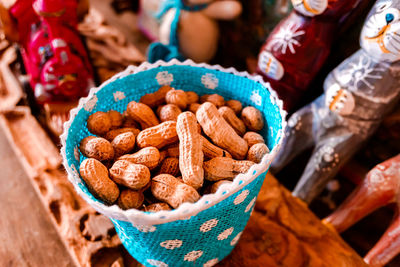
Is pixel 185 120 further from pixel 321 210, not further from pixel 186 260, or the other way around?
pixel 321 210

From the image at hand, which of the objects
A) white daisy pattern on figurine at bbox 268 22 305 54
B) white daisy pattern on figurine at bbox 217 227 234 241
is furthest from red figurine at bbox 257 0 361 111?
white daisy pattern on figurine at bbox 217 227 234 241

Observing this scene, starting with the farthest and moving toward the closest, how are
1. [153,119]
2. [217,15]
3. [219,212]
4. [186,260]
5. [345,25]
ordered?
[217,15] → [345,25] → [153,119] → [186,260] → [219,212]

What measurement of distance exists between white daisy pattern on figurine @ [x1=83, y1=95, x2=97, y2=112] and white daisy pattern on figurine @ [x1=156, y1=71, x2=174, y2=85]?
19 centimetres

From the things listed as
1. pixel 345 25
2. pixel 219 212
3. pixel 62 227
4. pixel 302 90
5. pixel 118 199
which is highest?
pixel 345 25

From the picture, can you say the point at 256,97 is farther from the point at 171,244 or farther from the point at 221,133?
the point at 171,244

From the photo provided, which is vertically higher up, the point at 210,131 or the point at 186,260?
the point at 210,131

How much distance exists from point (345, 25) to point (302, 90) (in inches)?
8.8

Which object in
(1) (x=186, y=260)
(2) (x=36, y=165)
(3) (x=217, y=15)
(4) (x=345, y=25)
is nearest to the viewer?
(1) (x=186, y=260)

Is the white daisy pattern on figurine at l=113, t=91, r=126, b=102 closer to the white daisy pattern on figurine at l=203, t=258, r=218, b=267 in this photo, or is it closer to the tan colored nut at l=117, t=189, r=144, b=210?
the tan colored nut at l=117, t=189, r=144, b=210

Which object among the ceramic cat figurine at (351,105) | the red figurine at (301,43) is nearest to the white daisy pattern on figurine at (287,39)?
the red figurine at (301,43)

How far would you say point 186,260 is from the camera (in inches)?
29.8

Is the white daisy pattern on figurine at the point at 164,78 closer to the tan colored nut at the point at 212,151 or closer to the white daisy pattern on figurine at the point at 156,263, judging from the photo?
the tan colored nut at the point at 212,151

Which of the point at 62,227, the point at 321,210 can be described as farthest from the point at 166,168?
the point at 321,210

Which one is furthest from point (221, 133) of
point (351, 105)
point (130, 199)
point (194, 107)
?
point (351, 105)
